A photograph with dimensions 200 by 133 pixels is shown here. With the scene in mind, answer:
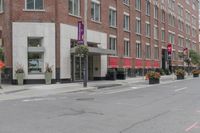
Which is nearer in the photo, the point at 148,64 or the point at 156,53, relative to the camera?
the point at 148,64

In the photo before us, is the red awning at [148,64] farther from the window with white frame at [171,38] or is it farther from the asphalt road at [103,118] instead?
the asphalt road at [103,118]

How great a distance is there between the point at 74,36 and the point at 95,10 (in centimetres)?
572

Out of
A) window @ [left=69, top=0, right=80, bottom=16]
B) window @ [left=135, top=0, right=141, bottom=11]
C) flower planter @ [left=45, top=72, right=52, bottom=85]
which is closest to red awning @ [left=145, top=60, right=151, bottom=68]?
window @ [left=135, top=0, right=141, bottom=11]

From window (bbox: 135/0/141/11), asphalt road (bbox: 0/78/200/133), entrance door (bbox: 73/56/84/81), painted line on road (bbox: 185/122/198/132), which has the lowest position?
painted line on road (bbox: 185/122/198/132)

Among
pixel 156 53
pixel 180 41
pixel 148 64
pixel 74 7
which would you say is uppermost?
pixel 74 7

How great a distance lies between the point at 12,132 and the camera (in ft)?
32.5

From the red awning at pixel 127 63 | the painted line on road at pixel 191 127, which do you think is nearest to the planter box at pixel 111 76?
the red awning at pixel 127 63

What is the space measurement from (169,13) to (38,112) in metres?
55.3

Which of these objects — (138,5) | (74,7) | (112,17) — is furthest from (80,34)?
(138,5)

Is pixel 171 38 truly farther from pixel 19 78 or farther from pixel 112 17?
pixel 19 78

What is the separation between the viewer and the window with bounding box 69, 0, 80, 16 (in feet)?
113

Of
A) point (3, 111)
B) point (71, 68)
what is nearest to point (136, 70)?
point (71, 68)

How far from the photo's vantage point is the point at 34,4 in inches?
1254

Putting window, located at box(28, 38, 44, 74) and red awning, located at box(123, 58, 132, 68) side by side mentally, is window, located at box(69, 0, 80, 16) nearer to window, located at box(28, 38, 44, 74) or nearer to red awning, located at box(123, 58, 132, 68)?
window, located at box(28, 38, 44, 74)
